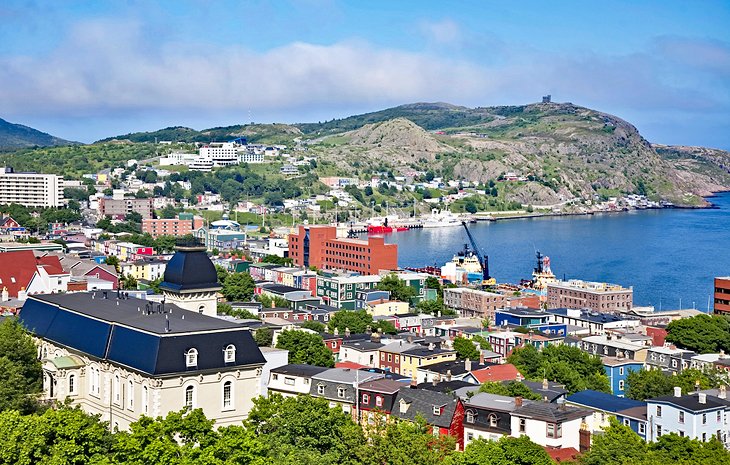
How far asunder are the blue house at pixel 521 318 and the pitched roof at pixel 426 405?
2581cm

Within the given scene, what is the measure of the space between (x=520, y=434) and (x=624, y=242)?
104 meters

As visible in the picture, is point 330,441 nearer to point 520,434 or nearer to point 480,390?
point 520,434

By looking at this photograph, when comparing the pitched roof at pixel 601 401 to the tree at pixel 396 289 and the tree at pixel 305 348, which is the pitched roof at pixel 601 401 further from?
the tree at pixel 396 289

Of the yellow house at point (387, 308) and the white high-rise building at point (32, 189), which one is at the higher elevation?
the white high-rise building at point (32, 189)

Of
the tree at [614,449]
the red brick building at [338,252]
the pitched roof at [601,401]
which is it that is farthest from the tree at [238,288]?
the tree at [614,449]

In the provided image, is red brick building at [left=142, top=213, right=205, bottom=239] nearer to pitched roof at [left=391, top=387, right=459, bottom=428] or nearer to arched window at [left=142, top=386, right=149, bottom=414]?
pitched roof at [left=391, top=387, right=459, bottom=428]

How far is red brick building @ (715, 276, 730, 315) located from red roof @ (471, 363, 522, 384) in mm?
28836

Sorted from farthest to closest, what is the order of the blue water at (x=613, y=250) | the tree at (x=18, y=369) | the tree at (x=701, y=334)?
the blue water at (x=613, y=250) → the tree at (x=701, y=334) → the tree at (x=18, y=369)

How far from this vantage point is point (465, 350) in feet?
132

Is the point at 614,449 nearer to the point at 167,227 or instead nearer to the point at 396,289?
the point at 396,289

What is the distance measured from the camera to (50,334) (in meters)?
30.0

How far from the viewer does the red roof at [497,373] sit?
113 ft

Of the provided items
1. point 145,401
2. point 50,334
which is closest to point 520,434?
point 145,401

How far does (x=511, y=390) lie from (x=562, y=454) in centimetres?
449
